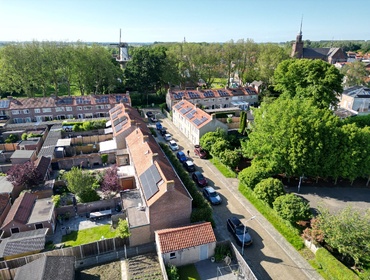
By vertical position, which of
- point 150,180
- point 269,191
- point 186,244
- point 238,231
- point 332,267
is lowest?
point 238,231

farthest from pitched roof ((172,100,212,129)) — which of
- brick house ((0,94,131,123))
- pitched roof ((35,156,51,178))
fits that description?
pitched roof ((35,156,51,178))

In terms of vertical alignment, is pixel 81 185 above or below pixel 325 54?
below

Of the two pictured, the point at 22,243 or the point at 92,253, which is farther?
the point at 22,243

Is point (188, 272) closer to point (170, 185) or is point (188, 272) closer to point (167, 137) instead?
point (170, 185)

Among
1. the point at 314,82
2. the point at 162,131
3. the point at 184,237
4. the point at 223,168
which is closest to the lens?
the point at 184,237

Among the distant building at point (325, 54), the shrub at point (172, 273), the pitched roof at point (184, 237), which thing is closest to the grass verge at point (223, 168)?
the pitched roof at point (184, 237)

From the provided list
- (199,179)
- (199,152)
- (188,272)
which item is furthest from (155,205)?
(199,152)

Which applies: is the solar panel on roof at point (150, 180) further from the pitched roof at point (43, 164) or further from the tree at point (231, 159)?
the pitched roof at point (43, 164)
